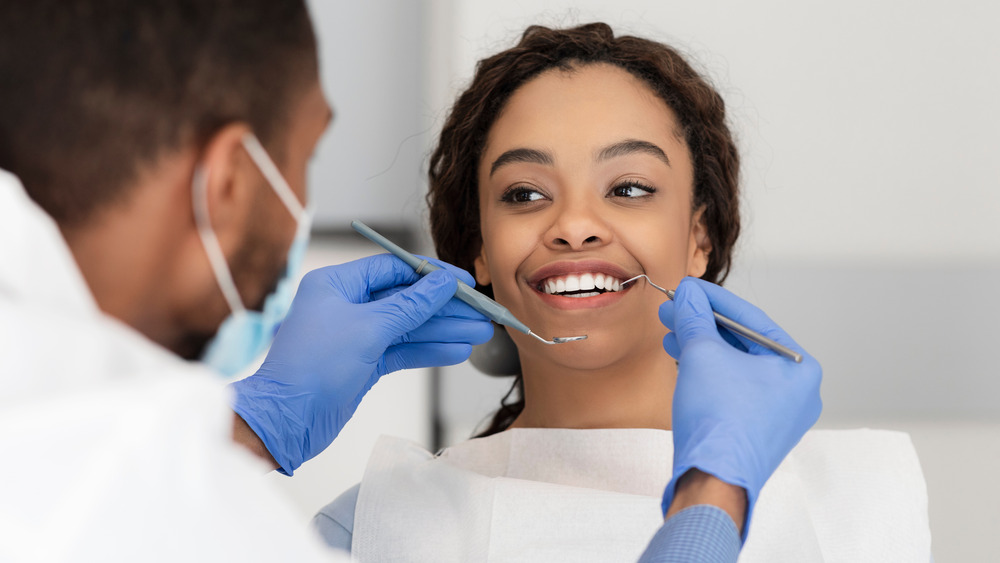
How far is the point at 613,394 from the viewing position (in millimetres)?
1445

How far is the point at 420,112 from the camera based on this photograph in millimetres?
2084

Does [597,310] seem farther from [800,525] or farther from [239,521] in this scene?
[239,521]

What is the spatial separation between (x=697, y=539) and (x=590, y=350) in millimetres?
565

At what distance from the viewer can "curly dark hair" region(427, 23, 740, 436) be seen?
150cm

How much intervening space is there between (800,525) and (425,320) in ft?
2.20

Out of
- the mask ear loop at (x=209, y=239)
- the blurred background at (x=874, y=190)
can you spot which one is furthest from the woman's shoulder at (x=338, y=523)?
the blurred background at (x=874, y=190)

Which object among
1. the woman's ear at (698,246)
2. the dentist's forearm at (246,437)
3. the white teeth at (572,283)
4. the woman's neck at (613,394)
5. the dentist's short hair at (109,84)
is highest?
the dentist's short hair at (109,84)

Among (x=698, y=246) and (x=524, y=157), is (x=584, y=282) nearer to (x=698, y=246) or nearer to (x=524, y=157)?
(x=524, y=157)

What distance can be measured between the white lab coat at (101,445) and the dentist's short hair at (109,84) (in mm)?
36

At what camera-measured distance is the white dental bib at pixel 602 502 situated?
122 cm

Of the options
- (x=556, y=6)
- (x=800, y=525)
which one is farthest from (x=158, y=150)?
(x=556, y=6)

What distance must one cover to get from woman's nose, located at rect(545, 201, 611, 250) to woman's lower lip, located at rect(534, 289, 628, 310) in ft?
0.29

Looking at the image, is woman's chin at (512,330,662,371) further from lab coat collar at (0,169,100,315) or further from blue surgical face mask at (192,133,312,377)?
lab coat collar at (0,169,100,315)

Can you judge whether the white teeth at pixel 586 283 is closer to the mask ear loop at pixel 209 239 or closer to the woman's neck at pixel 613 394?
the woman's neck at pixel 613 394
